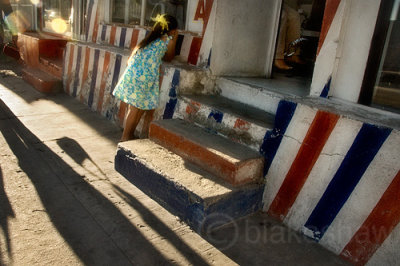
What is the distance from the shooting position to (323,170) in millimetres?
2387

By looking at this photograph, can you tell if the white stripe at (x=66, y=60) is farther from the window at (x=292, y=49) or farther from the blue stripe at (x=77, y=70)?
the window at (x=292, y=49)

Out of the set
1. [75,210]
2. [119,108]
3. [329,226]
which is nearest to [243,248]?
[329,226]

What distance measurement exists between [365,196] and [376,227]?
201mm

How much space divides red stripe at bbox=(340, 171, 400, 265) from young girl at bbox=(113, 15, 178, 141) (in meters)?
2.43

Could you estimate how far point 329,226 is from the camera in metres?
2.33

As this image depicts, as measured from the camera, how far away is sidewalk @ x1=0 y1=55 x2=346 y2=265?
2096mm

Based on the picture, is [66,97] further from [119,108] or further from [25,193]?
[25,193]

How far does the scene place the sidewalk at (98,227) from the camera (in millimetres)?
2096

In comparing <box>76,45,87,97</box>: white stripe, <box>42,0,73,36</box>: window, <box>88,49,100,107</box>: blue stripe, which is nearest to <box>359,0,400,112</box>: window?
<box>88,49,100,107</box>: blue stripe

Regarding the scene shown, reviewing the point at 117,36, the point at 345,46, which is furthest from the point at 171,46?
the point at 117,36

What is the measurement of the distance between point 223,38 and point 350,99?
63.8 inches

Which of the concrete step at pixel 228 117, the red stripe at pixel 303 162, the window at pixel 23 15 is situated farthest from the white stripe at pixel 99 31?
the red stripe at pixel 303 162

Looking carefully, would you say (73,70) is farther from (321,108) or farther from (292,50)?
(321,108)

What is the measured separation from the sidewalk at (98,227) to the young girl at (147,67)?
704mm
